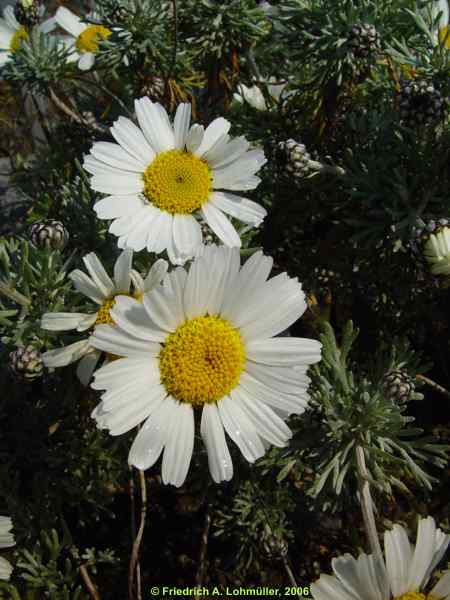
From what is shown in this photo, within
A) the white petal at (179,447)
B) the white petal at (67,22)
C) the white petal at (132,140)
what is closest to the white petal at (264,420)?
the white petal at (179,447)

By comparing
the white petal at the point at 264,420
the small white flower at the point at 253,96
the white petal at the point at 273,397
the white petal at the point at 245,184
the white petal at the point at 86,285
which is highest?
the small white flower at the point at 253,96

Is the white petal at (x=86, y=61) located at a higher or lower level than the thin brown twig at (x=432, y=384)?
higher

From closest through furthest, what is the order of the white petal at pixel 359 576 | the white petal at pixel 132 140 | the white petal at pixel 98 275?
the white petal at pixel 359 576
the white petal at pixel 98 275
the white petal at pixel 132 140

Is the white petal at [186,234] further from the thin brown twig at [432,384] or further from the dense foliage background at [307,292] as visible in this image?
the thin brown twig at [432,384]

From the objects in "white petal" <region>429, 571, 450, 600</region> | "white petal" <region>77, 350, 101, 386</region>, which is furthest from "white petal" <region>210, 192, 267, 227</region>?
"white petal" <region>429, 571, 450, 600</region>

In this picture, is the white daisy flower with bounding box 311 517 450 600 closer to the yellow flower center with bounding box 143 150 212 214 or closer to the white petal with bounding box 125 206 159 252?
the white petal with bounding box 125 206 159 252

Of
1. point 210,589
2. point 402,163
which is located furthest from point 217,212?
point 210,589
